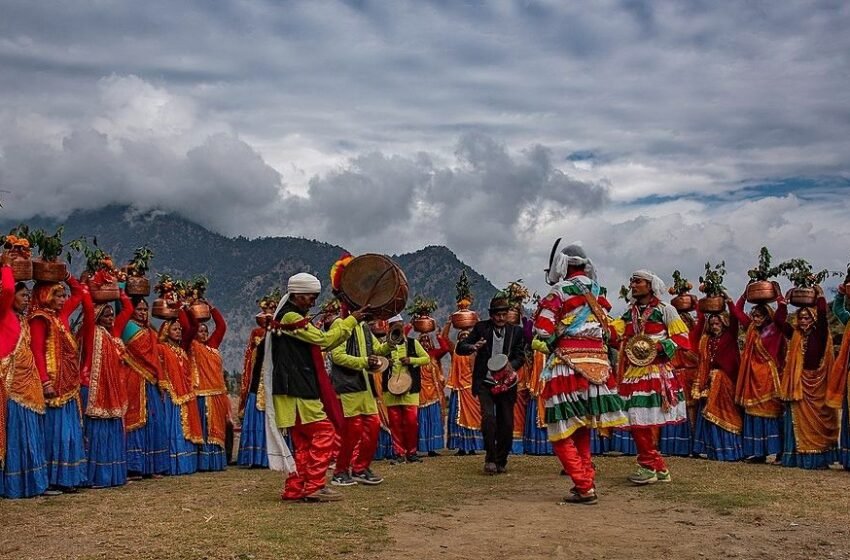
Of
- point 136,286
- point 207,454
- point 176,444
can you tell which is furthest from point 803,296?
point 136,286

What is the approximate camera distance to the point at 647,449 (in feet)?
31.9

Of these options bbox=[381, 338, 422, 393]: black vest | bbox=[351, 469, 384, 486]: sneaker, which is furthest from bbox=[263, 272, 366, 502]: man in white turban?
bbox=[381, 338, 422, 393]: black vest

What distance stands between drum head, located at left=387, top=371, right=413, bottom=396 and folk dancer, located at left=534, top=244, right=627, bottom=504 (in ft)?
14.0

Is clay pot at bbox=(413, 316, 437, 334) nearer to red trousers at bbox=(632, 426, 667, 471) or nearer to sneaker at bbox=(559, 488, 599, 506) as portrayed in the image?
red trousers at bbox=(632, 426, 667, 471)

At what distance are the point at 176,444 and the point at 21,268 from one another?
351cm

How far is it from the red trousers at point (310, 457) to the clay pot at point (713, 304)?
6713mm

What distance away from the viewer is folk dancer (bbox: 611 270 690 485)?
954 centimetres

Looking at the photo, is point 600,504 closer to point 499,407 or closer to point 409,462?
point 499,407

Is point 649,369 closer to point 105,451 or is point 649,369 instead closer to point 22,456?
point 105,451

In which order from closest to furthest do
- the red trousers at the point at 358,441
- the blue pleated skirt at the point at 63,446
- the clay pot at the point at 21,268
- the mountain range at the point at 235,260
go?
the clay pot at the point at 21,268, the blue pleated skirt at the point at 63,446, the red trousers at the point at 358,441, the mountain range at the point at 235,260

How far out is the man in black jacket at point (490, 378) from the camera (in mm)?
11430

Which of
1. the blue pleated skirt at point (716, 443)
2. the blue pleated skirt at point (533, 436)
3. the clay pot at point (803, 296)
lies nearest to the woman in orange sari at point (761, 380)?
the blue pleated skirt at point (716, 443)

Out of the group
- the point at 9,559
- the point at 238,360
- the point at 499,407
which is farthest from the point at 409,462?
the point at 238,360

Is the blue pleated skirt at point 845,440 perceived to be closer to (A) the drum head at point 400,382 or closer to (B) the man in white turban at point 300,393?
(A) the drum head at point 400,382
